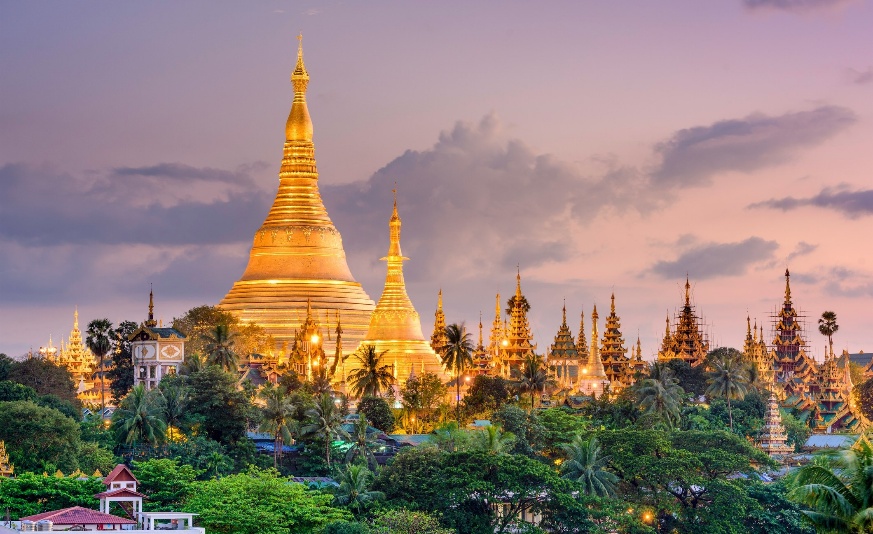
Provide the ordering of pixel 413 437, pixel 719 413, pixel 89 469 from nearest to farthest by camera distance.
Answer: pixel 89 469 → pixel 413 437 → pixel 719 413

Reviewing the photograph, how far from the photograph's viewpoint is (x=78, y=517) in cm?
7062

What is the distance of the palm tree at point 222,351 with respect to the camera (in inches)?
4109

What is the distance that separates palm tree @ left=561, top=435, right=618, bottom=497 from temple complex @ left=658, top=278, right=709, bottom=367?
75.0 meters

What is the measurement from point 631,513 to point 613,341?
3378 inches

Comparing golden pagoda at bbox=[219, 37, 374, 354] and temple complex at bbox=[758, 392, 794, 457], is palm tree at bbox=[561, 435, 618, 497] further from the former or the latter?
golden pagoda at bbox=[219, 37, 374, 354]

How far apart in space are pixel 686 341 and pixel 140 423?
8659 cm

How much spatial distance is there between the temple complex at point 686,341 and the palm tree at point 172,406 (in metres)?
77.2

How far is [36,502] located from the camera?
7431cm

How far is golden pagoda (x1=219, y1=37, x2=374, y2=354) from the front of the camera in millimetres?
138750

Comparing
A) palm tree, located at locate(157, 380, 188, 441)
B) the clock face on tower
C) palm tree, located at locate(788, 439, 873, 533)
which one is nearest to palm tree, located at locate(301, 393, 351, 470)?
palm tree, located at locate(157, 380, 188, 441)

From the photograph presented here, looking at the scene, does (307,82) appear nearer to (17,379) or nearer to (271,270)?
(271,270)

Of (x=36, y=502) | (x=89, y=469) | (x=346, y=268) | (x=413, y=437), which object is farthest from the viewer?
(x=346, y=268)

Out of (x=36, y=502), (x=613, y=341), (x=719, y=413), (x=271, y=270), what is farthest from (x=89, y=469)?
(x=613, y=341)

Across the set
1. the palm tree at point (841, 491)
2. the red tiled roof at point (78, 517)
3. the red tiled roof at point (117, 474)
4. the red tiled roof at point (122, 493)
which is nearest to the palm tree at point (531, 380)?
the red tiled roof at point (117, 474)
